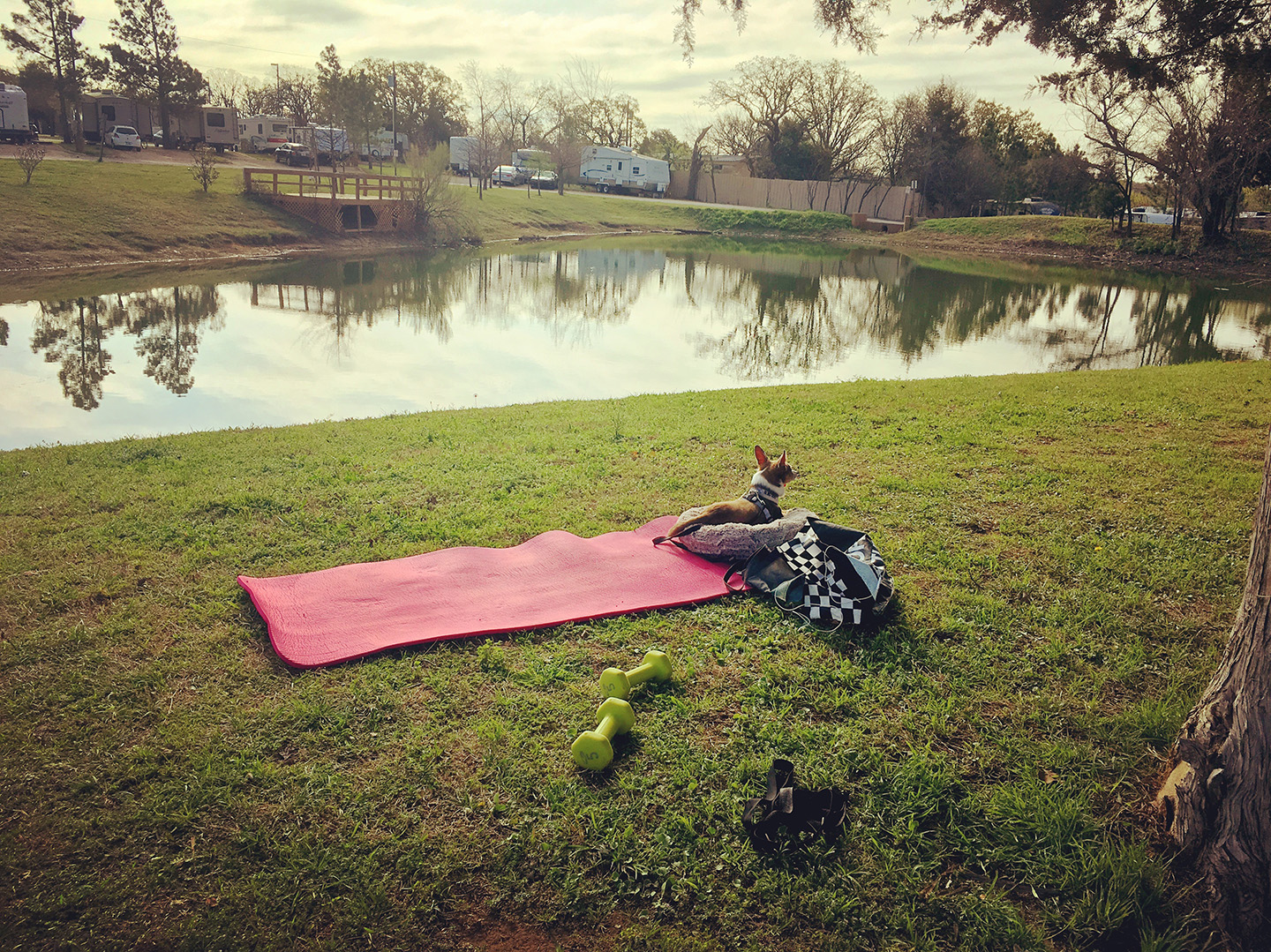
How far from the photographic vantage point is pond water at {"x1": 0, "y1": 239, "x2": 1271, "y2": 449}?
1083cm

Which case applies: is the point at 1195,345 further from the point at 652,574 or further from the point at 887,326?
the point at 652,574

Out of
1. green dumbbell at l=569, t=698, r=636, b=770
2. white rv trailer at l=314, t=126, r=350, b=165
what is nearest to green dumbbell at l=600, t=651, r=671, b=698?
green dumbbell at l=569, t=698, r=636, b=770

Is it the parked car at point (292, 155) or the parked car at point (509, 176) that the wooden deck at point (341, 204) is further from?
the parked car at point (509, 176)

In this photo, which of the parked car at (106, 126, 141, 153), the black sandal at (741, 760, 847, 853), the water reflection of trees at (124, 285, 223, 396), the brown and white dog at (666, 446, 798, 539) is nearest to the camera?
the black sandal at (741, 760, 847, 853)

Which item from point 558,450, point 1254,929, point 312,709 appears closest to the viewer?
point 1254,929

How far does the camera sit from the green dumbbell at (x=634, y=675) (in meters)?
3.57

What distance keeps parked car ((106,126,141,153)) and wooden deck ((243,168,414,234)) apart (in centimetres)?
1173

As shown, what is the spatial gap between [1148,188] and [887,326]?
32272mm

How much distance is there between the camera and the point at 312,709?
3516mm

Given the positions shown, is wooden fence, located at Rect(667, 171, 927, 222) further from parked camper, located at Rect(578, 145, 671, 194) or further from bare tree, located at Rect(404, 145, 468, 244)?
bare tree, located at Rect(404, 145, 468, 244)

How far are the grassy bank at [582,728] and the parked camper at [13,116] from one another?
38607mm

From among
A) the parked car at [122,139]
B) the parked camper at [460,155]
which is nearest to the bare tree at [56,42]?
the parked car at [122,139]

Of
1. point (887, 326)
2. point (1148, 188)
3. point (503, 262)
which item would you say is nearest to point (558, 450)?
point (887, 326)

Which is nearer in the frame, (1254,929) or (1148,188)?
(1254,929)
